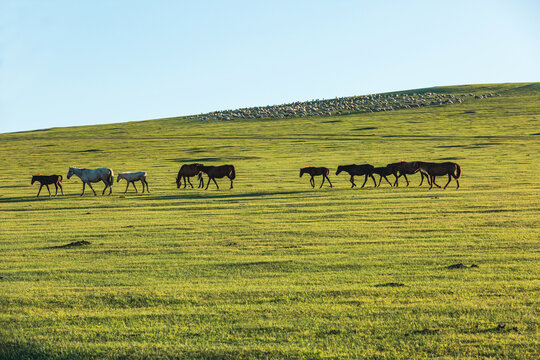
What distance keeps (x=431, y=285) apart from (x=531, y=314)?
7.60 ft

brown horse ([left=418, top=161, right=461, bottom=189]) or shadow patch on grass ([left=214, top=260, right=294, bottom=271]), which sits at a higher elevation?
brown horse ([left=418, top=161, right=461, bottom=189])

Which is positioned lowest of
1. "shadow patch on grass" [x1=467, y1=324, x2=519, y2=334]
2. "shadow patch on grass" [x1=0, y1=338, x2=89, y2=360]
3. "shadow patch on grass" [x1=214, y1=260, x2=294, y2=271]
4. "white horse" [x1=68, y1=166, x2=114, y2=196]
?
"shadow patch on grass" [x1=467, y1=324, x2=519, y2=334]

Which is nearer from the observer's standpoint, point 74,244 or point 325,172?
point 74,244

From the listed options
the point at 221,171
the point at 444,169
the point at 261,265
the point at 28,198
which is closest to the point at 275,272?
the point at 261,265

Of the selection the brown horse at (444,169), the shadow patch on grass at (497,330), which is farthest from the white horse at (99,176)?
the shadow patch on grass at (497,330)

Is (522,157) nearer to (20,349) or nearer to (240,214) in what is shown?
(240,214)

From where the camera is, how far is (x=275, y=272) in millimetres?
13266

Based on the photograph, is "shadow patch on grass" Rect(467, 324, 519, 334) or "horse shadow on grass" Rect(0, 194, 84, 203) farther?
"horse shadow on grass" Rect(0, 194, 84, 203)

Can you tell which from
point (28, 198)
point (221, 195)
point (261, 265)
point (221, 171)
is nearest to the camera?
point (261, 265)

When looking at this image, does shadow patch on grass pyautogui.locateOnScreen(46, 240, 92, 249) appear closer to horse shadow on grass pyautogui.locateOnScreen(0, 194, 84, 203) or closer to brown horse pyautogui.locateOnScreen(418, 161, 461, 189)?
horse shadow on grass pyautogui.locateOnScreen(0, 194, 84, 203)

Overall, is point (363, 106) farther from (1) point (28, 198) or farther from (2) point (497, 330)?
(2) point (497, 330)

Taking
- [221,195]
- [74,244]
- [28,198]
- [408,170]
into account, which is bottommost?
[74,244]

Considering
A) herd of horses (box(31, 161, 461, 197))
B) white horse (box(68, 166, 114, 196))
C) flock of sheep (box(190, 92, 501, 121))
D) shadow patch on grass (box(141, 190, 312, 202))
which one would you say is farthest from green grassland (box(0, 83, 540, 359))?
flock of sheep (box(190, 92, 501, 121))

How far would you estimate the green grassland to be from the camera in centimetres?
859
